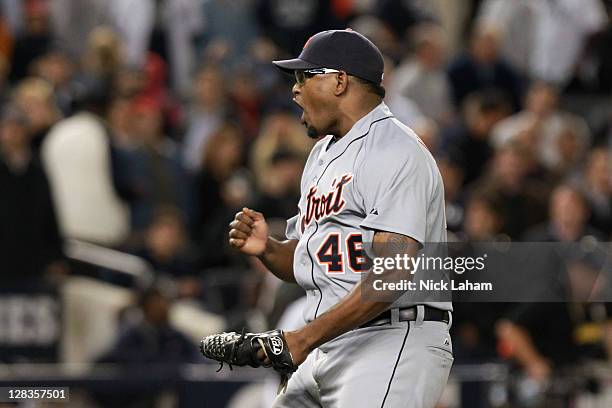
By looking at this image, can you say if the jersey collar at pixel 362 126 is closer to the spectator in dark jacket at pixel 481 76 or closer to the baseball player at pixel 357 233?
the baseball player at pixel 357 233

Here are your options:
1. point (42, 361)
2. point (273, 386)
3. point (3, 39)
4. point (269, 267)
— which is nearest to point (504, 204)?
point (273, 386)

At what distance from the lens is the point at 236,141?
12039 millimetres

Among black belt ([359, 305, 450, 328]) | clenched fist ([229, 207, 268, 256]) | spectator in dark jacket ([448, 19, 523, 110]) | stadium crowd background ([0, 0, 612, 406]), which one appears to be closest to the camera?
black belt ([359, 305, 450, 328])

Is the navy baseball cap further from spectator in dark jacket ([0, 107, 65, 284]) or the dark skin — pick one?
spectator in dark jacket ([0, 107, 65, 284])

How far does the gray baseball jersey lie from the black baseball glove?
0.97ft

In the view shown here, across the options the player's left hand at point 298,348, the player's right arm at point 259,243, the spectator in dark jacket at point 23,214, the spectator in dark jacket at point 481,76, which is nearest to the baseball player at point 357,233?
the player's left hand at point 298,348

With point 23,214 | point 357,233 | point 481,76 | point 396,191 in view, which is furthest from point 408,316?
point 481,76

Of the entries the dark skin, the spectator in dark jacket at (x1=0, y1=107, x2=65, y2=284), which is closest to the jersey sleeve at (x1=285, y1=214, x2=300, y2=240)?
the dark skin

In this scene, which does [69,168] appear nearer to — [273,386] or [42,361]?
[42,361]

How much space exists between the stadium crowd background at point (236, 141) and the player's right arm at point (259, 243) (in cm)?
279

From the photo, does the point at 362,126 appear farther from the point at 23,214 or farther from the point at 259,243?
the point at 23,214

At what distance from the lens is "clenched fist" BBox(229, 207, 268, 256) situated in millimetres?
5461

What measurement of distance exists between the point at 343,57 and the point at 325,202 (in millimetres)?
523

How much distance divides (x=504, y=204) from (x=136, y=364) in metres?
3.11
